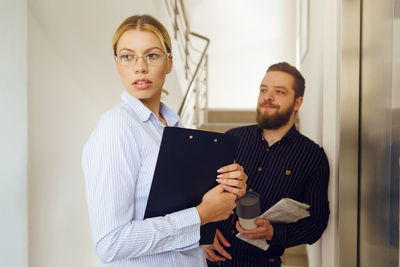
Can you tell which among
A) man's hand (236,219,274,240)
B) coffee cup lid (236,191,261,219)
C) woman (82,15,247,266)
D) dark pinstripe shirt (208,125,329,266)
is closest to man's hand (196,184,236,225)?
woman (82,15,247,266)

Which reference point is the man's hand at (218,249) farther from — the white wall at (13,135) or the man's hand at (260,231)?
the white wall at (13,135)

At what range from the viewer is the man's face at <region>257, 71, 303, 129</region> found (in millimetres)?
1340

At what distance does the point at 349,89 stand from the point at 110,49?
1.30 metres

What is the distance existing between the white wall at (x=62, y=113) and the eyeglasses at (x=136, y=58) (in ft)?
1.75

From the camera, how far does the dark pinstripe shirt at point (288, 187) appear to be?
1305mm

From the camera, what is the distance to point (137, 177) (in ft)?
2.41

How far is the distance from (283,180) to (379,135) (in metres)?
0.42

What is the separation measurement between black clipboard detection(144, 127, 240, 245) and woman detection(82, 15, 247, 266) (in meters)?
0.02

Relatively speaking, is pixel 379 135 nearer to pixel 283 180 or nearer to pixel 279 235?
pixel 283 180

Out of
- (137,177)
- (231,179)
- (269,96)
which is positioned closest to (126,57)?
(137,177)

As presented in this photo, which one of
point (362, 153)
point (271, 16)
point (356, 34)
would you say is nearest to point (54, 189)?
point (362, 153)

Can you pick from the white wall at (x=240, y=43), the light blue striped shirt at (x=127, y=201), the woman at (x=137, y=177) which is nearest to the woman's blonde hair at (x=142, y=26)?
the woman at (x=137, y=177)

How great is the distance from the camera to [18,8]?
42.6 inches

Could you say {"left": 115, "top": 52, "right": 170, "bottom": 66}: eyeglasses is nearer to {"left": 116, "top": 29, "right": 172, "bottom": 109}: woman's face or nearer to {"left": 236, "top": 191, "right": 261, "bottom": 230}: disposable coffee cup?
{"left": 116, "top": 29, "right": 172, "bottom": 109}: woman's face
